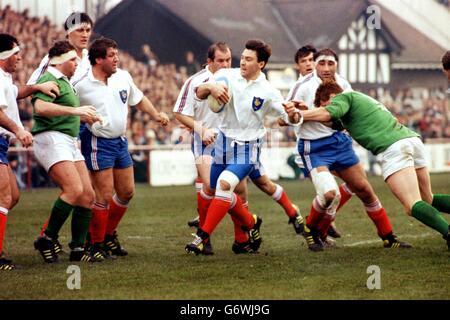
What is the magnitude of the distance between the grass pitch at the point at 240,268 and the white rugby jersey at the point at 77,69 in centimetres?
177

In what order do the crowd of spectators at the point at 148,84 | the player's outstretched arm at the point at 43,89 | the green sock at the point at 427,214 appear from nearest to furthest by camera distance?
the green sock at the point at 427,214
the player's outstretched arm at the point at 43,89
the crowd of spectators at the point at 148,84

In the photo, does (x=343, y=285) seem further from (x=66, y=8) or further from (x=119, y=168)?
(x=66, y=8)

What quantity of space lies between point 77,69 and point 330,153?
9.04 ft

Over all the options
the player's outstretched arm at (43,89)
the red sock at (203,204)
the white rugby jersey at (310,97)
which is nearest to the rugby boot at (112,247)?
the red sock at (203,204)

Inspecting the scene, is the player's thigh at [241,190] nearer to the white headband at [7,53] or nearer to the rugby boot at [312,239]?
the rugby boot at [312,239]

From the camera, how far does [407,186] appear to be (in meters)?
9.12

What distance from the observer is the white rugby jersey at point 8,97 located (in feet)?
29.3

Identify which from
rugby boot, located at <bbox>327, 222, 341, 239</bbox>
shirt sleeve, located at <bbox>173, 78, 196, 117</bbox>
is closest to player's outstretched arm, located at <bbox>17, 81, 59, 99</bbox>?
shirt sleeve, located at <bbox>173, 78, 196, 117</bbox>

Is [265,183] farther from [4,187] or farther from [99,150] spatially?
[4,187]

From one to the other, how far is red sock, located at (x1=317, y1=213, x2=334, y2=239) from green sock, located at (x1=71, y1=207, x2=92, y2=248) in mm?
2473

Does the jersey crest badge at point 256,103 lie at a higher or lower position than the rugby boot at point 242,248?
higher

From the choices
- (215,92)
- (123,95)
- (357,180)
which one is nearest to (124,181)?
(123,95)
